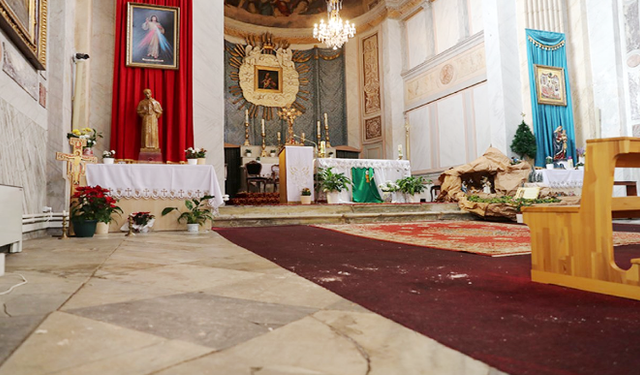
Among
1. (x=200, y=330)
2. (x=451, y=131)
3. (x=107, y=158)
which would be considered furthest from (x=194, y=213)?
(x=451, y=131)

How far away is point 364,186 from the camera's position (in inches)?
356

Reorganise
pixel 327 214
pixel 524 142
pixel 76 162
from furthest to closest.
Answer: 1. pixel 524 142
2. pixel 327 214
3. pixel 76 162

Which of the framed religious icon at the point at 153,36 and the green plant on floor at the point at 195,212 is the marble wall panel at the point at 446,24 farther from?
the green plant on floor at the point at 195,212

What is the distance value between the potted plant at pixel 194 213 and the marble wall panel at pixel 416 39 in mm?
9326

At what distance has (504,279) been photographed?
6.11 feet

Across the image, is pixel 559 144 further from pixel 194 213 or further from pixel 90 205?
pixel 90 205

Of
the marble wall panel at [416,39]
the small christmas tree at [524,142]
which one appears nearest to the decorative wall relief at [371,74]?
the marble wall panel at [416,39]

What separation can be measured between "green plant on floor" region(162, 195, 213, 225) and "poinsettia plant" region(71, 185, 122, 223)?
77cm

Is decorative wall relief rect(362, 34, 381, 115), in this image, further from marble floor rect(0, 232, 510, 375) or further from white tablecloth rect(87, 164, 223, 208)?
marble floor rect(0, 232, 510, 375)

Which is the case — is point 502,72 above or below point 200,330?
above

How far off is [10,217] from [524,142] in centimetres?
934

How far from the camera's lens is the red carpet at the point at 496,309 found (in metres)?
0.92

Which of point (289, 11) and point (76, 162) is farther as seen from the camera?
point (289, 11)

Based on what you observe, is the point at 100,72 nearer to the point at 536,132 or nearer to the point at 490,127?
the point at 490,127
